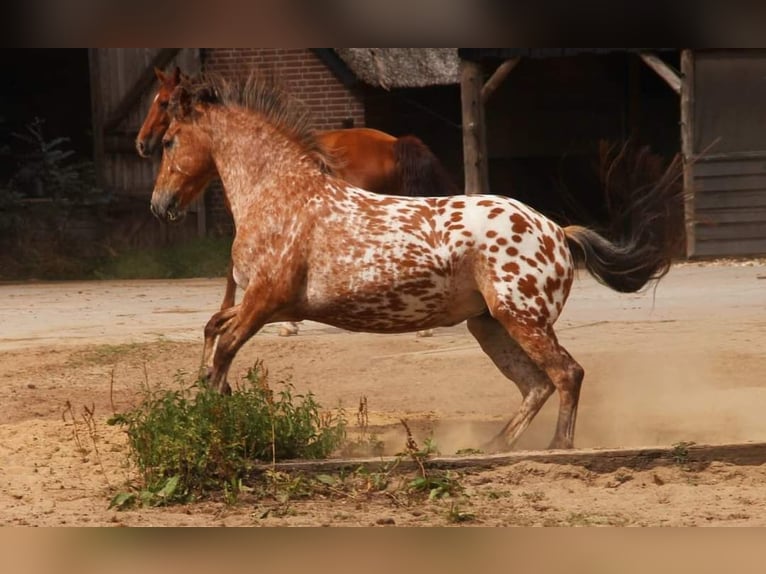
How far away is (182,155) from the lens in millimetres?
7250

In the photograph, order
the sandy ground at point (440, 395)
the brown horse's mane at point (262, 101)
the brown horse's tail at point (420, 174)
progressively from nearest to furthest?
the sandy ground at point (440, 395) → the brown horse's mane at point (262, 101) → the brown horse's tail at point (420, 174)

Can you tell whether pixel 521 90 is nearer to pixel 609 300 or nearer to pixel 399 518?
pixel 609 300

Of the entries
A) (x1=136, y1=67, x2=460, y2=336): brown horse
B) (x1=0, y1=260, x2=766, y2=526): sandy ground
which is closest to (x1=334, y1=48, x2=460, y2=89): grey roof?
(x1=0, y1=260, x2=766, y2=526): sandy ground

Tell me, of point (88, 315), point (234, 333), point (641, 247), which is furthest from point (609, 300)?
point (234, 333)

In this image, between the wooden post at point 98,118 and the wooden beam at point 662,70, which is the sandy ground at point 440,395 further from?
the wooden post at point 98,118

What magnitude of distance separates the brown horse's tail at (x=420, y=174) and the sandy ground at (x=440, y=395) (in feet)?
3.99

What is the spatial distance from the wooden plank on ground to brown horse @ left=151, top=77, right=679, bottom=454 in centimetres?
36

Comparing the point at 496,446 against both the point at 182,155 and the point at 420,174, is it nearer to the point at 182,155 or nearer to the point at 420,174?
the point at 182,155

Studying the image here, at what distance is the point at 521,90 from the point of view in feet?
68.5

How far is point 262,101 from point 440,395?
9.11 feet

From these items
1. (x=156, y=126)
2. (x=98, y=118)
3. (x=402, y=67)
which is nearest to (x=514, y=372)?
(x=156, y=126)

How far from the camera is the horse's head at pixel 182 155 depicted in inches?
284

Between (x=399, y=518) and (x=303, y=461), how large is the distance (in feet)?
2.72

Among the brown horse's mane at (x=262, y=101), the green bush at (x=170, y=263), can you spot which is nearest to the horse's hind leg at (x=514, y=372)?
the brown horse's mane at (x=262, y=101)
